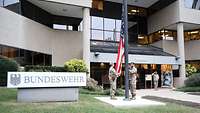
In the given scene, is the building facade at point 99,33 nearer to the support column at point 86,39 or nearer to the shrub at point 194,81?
the support column at point 86,39

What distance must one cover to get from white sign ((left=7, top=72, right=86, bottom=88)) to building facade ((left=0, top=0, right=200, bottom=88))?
9392mm

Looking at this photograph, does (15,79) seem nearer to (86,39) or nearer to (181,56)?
(86,39)

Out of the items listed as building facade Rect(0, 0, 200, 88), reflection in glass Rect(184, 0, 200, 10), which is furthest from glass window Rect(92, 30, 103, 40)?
reflection in glass Rect(184, 0, 200, 10)

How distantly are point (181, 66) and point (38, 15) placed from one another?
54.9 ft

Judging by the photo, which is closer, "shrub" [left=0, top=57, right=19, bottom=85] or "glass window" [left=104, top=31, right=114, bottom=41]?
"shrub" [left=0, top=57, right=19, bottom=85]

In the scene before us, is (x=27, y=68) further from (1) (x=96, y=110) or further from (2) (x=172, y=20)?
(2) (x=172, y=20)

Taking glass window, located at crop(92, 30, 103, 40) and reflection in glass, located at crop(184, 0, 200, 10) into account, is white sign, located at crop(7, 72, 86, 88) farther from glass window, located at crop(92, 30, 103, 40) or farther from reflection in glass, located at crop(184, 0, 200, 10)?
reflection in glass, located at crop(184, 0, 200, 10)

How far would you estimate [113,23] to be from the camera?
3139 cm

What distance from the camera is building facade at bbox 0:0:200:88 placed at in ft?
73.3

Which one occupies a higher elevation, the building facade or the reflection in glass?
the reflection in glass

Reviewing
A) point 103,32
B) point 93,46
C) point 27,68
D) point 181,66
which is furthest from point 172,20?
point 27,68

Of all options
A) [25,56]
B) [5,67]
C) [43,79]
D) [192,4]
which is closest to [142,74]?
[192,4]

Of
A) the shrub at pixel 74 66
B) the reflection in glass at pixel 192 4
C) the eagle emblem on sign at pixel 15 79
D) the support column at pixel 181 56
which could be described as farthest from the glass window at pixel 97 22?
the eagle emblem on sign at pixel 15 79

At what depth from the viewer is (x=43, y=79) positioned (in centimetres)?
1139
